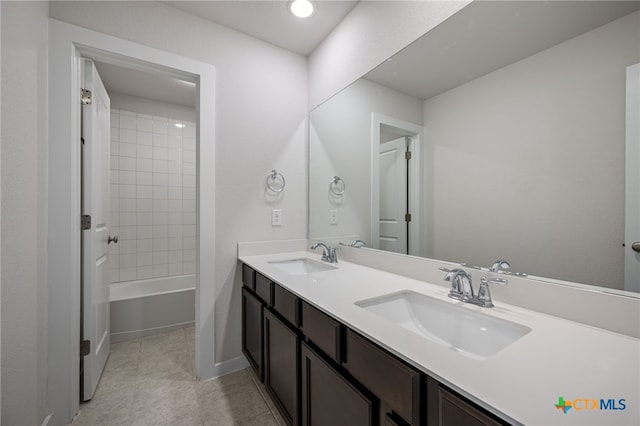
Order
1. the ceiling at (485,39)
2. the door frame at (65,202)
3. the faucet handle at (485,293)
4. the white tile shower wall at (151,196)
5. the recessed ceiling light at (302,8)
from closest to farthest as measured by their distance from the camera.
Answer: the ceiling at (485,39), the faucet handle at (485,293), the door frame at (65,202), the recessed ceiling light at (302,8), the white tile shower wall at (151,196)

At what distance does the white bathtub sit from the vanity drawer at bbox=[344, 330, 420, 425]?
2.26 meters

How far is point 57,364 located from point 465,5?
2.57 meters

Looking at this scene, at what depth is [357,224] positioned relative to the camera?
1757 millimetres

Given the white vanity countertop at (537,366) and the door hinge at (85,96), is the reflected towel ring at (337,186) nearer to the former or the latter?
the white vanity countertop at (537,366)

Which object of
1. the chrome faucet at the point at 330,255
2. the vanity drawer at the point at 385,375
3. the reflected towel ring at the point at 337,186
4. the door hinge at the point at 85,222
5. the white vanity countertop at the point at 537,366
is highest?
the reflected towel ring at the point at 337,186

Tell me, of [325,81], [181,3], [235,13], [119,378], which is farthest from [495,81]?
[119,378]

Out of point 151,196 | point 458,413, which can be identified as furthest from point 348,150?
point 151,196

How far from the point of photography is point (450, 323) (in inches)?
38.0

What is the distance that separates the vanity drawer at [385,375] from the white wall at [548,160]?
0.63m

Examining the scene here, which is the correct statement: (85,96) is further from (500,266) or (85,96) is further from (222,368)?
(500,266)

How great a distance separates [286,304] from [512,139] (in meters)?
1.13

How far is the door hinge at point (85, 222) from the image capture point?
1511 mm

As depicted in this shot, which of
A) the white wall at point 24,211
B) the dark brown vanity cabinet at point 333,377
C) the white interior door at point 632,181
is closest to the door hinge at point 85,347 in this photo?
the white wall at point 24,211

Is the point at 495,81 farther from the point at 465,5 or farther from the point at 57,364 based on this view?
the point at 57,364
